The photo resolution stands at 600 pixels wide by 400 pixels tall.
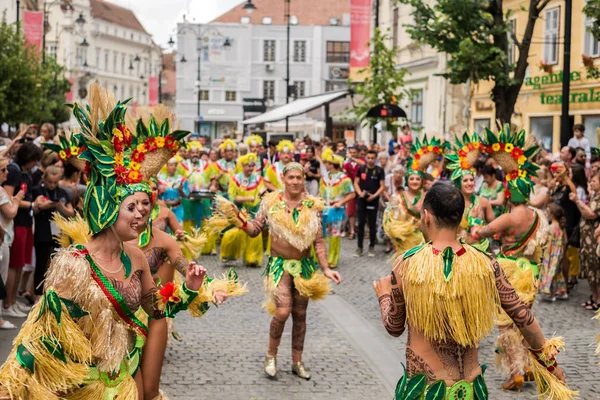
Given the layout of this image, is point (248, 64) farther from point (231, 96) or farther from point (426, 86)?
point (426, 86)

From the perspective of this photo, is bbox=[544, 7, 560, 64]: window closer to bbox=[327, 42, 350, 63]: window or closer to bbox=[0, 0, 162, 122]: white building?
bbox=[327, 42, 350, 63]: window

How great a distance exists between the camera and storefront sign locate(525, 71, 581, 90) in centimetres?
2252

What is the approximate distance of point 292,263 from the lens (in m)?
7.87

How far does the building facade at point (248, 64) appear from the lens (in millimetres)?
75375

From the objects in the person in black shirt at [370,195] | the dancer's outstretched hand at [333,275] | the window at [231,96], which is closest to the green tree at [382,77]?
the person in black shirt at [370,195]

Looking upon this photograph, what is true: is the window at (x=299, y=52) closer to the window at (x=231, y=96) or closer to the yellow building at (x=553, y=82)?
the window at (x=231, y=96)

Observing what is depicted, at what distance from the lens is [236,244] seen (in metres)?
15.1

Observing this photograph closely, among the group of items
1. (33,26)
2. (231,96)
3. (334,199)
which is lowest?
(334,199)

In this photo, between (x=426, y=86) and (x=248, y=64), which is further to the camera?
(x=248, y=64)

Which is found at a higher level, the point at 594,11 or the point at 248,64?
the point at 248,64

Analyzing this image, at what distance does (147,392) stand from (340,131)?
5217 centimetres

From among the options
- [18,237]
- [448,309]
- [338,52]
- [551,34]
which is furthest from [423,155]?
[338,52]

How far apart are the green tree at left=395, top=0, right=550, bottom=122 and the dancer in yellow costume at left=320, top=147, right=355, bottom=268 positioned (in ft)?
10.8

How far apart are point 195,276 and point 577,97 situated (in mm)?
19296
